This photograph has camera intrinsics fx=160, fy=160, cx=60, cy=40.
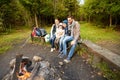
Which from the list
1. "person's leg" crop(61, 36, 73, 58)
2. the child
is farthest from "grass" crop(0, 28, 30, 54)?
"person's leg" crop(61, 36, 73, 58)

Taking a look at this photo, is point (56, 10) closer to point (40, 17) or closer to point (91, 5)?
point (40, 17)

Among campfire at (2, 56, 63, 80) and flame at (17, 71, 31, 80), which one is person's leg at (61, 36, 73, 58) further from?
flame at (17, 71, 31, 80)

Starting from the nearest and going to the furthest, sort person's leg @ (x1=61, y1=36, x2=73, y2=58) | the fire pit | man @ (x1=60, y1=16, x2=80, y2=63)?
the fire pit → man @ (x1=60, y1=16, x2=80, y2=63) → person's leg @ (x1=61, y1=36, x2=73, y2=58)

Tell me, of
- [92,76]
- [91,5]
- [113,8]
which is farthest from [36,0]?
[92,76]

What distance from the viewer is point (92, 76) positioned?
4.65 m

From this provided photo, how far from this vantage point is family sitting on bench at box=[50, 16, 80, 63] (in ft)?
20.3

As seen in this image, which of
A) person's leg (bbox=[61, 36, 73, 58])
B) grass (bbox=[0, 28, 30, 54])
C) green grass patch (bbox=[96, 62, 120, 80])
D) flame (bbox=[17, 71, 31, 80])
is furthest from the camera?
grass (bbox=[0, 28, 30, 54])

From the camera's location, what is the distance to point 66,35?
7168 mm

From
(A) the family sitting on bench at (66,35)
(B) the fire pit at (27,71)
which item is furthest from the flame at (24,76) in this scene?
(A) the family sitting on bench at (66,35)

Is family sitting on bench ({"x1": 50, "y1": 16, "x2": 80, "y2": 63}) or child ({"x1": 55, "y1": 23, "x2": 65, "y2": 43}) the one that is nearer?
family sitting on bench ({"x1": 50, "y1": 16, "x2": 80, "y2": 63})

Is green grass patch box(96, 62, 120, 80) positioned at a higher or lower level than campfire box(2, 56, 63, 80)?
lower

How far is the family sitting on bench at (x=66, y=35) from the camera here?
6.18m

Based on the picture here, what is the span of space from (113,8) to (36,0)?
36.5ft

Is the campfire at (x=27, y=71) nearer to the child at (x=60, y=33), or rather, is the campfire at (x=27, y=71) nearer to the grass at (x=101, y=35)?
the child at (x=60, y=33)
